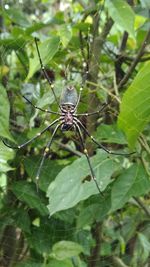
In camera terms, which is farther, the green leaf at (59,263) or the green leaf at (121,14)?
the green leaf at (59,263)

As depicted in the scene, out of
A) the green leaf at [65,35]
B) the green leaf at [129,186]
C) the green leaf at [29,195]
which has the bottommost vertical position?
the green leaf at [129,186]

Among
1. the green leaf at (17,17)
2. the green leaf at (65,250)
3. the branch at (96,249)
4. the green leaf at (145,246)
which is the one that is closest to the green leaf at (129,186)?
the green leaf at (65,250)

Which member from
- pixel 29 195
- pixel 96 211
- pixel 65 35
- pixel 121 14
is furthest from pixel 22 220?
pixel 121 14

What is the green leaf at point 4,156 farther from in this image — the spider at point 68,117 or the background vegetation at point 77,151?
the spider at point 68,117

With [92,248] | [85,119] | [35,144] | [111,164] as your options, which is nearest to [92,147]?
[85,119]

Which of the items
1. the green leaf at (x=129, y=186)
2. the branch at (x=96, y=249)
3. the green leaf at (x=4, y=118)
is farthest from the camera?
the branch at (x=96, y=249)

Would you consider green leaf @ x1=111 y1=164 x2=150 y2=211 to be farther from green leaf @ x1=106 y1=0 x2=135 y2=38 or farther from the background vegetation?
green leaf @ x1=106 y1=0 x2=135 y2=38

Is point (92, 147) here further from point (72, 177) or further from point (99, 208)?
point (72, 177)

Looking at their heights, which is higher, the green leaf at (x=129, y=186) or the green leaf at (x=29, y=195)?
the green leaf at (x=29, y=195)
